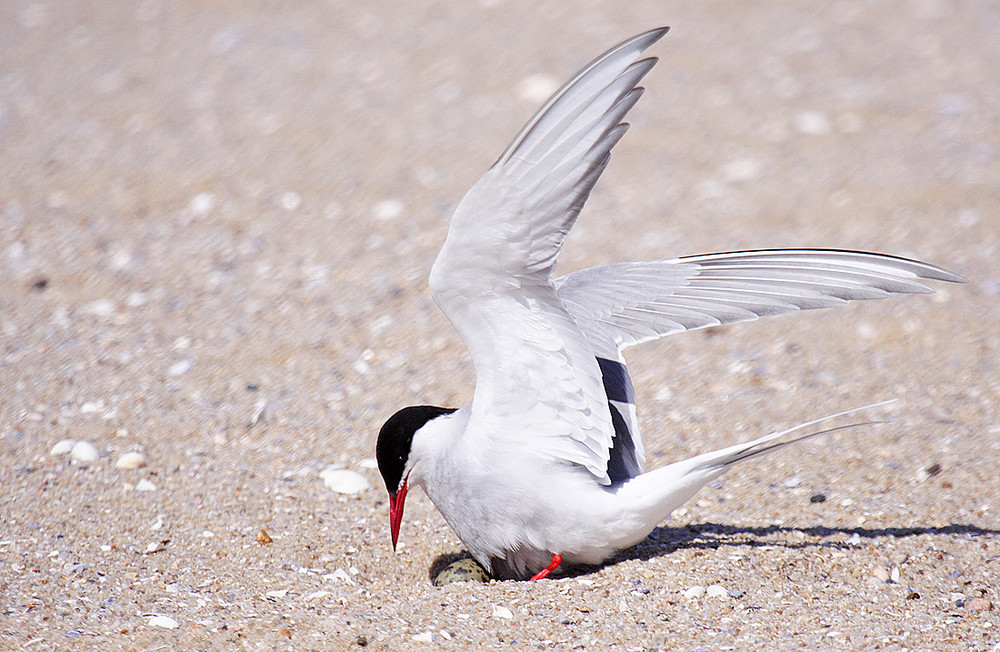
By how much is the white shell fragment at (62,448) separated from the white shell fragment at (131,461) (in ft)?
0.58

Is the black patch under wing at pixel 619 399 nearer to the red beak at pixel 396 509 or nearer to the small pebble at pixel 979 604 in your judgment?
the red beak at pixel 396 509

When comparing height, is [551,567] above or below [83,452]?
above

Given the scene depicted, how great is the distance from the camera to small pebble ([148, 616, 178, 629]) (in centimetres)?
235

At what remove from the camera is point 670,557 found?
2.70m

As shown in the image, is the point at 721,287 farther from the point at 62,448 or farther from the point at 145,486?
the point at 62,448

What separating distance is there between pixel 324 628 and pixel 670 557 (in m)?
0.93

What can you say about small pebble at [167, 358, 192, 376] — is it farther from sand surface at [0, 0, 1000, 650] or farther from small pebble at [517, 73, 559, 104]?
small pebble at [517, 73, 559, 104]

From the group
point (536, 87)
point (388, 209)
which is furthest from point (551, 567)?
point (536, 87)

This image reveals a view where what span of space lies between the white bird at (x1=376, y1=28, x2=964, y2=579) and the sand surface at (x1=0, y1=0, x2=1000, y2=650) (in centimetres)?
20

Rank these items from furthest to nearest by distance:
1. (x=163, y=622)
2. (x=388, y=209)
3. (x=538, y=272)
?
(x=388, y=209) < (x=163, y=622) < (x=538, y=272)

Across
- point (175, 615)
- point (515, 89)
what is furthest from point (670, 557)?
point (515, 89)

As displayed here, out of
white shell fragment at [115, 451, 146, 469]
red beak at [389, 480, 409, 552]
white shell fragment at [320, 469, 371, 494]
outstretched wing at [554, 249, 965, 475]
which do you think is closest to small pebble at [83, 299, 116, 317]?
white shell fragment at [115, 451, 146, 469]

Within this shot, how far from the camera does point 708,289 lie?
8.69ft

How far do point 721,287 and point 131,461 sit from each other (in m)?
1.96
